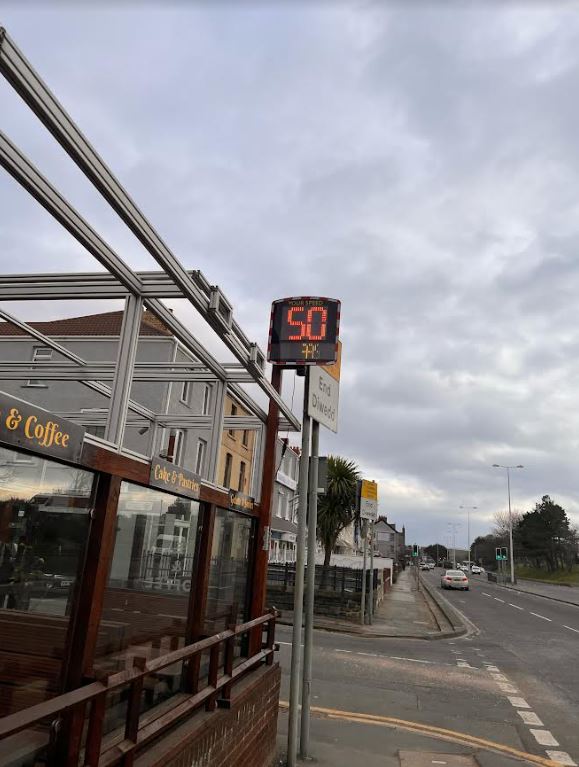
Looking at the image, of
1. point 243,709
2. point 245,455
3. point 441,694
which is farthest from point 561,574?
point 243,709

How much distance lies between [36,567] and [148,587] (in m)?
1.35

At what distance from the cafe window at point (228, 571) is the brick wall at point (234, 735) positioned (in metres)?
0.63

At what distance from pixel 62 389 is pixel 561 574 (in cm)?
8248

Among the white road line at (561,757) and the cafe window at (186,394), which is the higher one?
the cafe window at (186,394)

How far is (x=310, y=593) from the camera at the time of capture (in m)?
6.44

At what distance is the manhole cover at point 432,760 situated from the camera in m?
5.99

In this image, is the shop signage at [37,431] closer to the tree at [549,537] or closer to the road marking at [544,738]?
the road marking at [544,738]

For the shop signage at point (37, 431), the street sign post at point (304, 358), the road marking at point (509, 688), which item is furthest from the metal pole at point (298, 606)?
the road marking at point (509, 688)

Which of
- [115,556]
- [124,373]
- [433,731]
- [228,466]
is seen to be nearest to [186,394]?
[228,466]

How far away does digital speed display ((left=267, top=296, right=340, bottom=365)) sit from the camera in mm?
5887

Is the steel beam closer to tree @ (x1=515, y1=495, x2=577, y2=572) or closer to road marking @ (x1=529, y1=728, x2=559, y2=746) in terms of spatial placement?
road marking @ (x1=529, y1=728, x2=559, y2=746)

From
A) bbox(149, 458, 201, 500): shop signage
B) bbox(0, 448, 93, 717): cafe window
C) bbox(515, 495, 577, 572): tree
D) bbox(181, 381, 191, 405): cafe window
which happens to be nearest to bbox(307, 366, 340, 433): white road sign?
bbox(149, 458, 201, 500): shop signage

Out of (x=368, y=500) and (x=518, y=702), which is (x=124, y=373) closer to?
(x=518, y=702)

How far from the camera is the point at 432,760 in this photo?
6.12 meters
